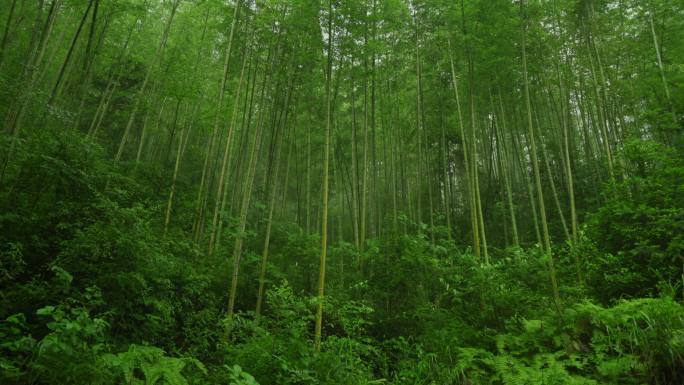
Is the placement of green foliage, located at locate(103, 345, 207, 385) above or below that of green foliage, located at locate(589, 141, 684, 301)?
below

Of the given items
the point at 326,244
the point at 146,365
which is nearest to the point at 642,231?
the point at 326,244

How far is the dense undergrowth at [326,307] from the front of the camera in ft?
8.26

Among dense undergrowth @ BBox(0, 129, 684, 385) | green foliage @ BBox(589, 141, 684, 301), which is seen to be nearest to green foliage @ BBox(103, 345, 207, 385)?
dense undergrowth @ BBox(0, 129, 684, 385)

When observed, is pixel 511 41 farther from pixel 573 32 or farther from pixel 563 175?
pixel 563 175

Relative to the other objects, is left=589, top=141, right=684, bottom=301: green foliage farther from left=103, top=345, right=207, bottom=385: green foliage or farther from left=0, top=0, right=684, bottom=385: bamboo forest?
left=103, top=345, right=207, bottom=385: green foliage

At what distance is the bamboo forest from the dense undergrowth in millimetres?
20

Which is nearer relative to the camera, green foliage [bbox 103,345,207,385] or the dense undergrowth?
green foliage [bbox 103,345,207,385]

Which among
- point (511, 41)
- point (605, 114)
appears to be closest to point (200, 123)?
point (511, 41)

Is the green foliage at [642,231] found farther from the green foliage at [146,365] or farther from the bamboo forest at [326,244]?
the green foliage at [146,365]

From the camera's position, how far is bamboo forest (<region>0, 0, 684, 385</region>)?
9.14ft

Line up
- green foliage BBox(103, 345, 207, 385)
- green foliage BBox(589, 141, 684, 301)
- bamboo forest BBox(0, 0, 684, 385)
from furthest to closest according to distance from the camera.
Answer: green foliage BBox(589, 141, 684, 301), bamboo forest BBox(0, 0, 684, 385), green foliage BBox(103, 345, 207, 385)

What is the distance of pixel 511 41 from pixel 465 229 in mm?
5787

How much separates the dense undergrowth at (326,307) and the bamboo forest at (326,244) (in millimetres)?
20

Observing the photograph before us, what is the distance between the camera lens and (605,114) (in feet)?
24.4
